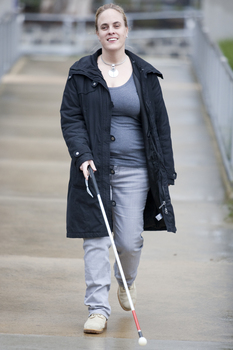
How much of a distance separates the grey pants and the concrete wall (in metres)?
14.5

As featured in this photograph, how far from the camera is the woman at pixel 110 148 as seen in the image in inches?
152

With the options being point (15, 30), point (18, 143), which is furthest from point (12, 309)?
point (15, 30)

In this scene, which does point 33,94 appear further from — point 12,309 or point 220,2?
point 12,309

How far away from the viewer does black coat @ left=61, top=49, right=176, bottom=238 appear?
3.84 m

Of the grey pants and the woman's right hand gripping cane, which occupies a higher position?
the woman's right hand gripping cane

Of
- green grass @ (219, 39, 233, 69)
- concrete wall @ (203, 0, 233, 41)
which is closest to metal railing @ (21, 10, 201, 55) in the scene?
concrete wall @ (203, 0, 233, 41)

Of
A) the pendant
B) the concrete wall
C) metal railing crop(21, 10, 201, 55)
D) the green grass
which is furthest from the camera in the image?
metal railing crop(21, 10, 201, 55)

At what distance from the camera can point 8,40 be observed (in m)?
15.3

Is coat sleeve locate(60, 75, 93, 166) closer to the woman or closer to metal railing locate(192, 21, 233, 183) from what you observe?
the woman

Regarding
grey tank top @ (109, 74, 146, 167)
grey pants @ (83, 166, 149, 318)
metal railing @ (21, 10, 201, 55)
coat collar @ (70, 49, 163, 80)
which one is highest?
coat collar @ (70, 49, 163, 80)

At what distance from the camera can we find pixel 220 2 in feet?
59.6

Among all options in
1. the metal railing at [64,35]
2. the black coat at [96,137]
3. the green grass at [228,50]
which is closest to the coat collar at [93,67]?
the black coat at [96,137]

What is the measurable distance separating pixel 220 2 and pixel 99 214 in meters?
15.5

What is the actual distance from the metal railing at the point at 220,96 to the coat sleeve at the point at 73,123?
161 inches
